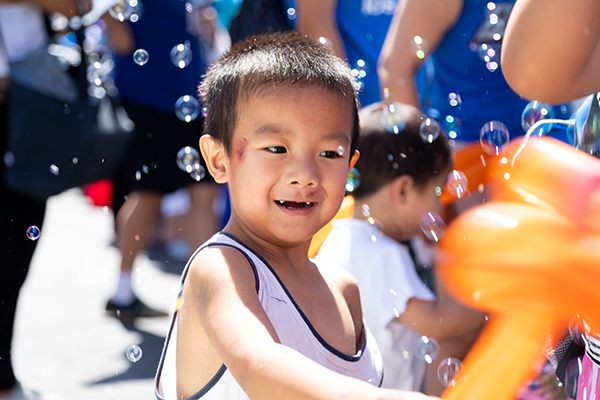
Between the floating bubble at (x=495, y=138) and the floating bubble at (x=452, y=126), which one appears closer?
the floating bubble at (x=495, y=138)

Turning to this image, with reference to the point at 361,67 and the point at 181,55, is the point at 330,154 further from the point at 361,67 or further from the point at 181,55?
the point at 361,67

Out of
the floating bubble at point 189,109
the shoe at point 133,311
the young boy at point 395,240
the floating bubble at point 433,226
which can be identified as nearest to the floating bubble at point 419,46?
the young boy at point 395,240

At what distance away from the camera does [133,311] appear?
2.17 m

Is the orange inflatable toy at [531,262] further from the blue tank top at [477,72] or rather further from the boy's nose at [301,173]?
the blue tank top at [477,72]

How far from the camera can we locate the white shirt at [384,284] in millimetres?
1312

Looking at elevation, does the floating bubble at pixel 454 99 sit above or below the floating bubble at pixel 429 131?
above

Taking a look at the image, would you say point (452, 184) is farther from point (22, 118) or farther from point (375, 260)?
point (22, 118)

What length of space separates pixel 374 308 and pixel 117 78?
4.41ft

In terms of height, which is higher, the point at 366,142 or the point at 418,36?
the point at 418,36

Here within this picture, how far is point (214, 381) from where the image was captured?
0.80 metres

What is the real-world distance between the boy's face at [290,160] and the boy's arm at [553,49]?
0.84 ft

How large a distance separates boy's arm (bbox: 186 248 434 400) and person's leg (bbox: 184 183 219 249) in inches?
57.1

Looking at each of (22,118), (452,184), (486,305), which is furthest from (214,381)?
(22,118)

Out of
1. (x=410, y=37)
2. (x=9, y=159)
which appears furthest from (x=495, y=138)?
(x=9, y=159)
